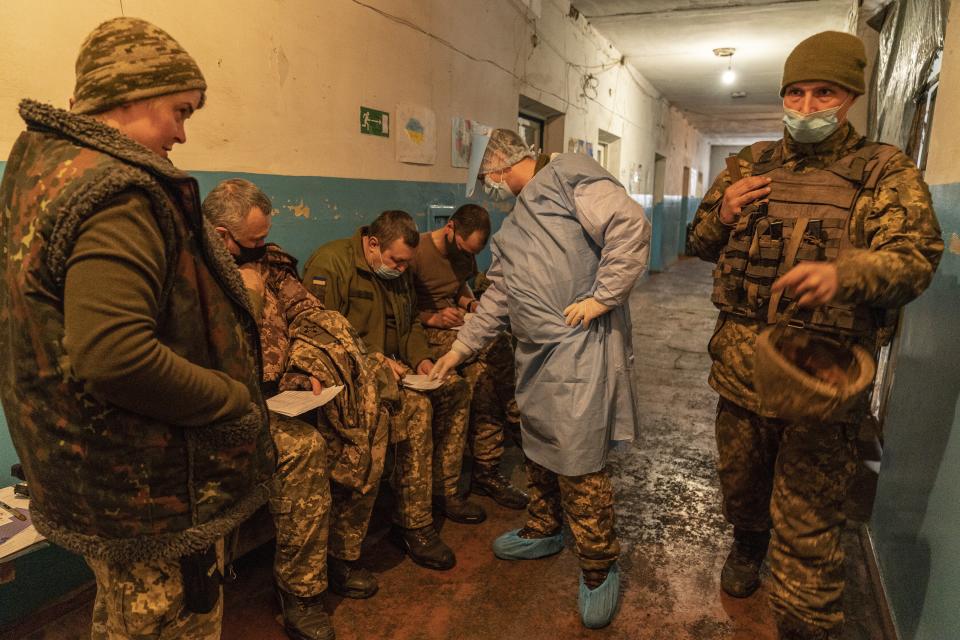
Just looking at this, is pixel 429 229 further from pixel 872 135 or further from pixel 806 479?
pixel 872 135

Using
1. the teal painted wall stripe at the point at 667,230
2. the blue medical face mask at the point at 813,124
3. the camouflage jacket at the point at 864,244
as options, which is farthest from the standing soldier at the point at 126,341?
the teal painted wall stripe at the point at 667,230

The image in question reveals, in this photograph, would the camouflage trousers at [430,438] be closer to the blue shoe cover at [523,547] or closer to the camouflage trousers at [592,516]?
the blue shoe cover at [523,547]

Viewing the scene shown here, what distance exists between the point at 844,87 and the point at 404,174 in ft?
6.71

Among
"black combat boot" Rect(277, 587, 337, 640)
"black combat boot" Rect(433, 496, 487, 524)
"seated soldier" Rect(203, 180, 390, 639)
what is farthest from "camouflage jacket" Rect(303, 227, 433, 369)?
"black combat boot" Rect(277, 587, 337, 640)

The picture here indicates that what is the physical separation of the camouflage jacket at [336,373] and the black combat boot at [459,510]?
1.97ft

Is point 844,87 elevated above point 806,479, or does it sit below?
above

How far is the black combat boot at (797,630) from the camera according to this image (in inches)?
58.5

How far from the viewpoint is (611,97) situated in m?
6.33

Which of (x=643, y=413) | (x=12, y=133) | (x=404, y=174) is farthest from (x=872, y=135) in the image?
(x=12, y=133)

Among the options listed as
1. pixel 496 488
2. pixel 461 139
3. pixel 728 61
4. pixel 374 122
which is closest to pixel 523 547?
pixel 496 488

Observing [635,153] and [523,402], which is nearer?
[523,402]

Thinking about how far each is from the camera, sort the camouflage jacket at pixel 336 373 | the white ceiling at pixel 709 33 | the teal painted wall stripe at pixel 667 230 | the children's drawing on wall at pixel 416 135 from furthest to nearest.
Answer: the teal painted wall stripe at pixel 667 230 → the white ceiling at pixel 709 33 → the children's drawing on wall at pixel 416 135 → the camouflage jacket at pixel 336 373

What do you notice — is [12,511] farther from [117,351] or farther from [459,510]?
[459,510]

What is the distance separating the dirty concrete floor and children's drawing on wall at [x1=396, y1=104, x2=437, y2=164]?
5.59ft
